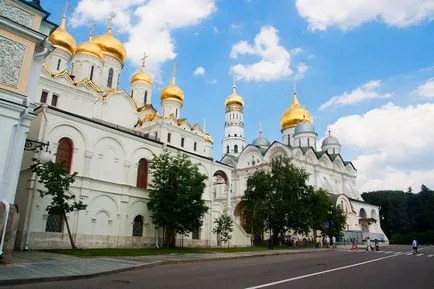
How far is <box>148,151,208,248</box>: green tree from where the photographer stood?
25016 mm

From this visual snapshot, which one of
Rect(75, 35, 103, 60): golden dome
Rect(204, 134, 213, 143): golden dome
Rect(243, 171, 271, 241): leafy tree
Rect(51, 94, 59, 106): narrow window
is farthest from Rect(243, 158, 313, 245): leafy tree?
Rect(75, 35, 103, 60): golden dome

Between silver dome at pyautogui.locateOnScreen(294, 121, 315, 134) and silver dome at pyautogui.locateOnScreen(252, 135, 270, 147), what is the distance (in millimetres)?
6568

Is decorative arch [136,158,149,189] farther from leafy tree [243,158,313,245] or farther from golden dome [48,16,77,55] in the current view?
golden dome [48,16,77,55]

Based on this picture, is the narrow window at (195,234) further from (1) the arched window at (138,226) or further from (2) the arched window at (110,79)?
(2) the arched window at (110,79)

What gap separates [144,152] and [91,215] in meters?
6.60

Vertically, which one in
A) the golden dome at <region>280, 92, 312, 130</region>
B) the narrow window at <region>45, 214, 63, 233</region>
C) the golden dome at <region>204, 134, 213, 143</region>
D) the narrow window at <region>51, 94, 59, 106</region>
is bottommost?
the narrow window at <region>45, 214, 63, 233</region>

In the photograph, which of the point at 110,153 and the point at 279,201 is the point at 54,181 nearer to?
the point at 110,153

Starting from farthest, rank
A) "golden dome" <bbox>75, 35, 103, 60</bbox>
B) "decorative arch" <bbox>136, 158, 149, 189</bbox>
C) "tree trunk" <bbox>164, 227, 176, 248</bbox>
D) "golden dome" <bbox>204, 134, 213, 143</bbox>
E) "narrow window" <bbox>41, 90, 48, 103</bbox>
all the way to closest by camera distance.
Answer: "golden dome" <bbox>204, 134, 213, 143</bbox> → "golden dome" <bbox>75, 35, 103, 60</bbox> → "narrow window" <bbox>41, 90, 48, 103</bbox> → "decorative arch" <bbox>136, 158, 149, 189</bbox> → "tree trunk" <bbox>164, 227, 176, 248</bbox>

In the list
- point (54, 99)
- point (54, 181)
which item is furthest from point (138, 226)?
point (54, 99)

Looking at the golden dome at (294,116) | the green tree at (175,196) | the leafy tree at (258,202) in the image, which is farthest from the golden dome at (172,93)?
the golden dome at (294,116)

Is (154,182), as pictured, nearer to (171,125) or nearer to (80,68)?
(171,125)

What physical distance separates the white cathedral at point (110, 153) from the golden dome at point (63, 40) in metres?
0.09

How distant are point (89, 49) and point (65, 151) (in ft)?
52.0

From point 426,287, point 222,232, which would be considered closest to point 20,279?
point 426,287
